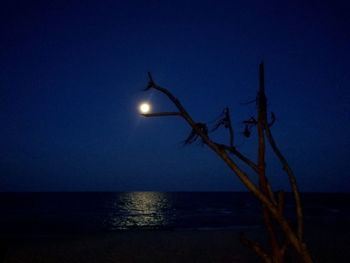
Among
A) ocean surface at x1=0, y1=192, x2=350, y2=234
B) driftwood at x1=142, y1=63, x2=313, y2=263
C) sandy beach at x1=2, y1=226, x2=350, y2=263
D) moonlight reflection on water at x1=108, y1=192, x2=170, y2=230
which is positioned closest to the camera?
driftwood at x1=142, y1=63, x2=313, y2=263

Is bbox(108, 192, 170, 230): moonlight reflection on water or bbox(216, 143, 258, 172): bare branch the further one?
bbox(108, 192, 170, 230): moonlight reflection on water

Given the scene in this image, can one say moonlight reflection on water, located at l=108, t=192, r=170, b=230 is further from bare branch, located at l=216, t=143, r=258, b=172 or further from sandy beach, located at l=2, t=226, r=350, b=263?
bare branch, located at l=216, t=143, r=258, b=172

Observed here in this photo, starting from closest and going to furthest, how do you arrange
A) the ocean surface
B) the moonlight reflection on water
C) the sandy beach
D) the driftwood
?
the driftwood
the sandy beach
the ocean surface
the moonlight reflection on water

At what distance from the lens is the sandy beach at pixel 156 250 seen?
17172 millimetres

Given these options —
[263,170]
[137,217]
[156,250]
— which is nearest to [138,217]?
[137,217]

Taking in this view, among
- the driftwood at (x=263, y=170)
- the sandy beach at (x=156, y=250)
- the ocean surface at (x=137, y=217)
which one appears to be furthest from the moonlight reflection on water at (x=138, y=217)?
the driftwood at (x=263, y=170)

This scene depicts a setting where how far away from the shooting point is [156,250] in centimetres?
1914

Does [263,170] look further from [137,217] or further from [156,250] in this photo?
[137,217]

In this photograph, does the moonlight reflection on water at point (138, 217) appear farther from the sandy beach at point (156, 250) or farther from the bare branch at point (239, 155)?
the bare branch at point (239, 155)

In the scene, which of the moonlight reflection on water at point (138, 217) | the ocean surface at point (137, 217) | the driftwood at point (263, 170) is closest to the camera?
the driftwood at point (263, 170)

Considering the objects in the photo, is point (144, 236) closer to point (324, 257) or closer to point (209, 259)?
point (209, 259)

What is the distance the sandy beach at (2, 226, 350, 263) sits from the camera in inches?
676

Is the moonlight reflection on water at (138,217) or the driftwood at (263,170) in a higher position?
the driftwood at (263,170)

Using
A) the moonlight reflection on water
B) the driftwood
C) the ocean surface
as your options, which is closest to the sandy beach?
the ocean surface
